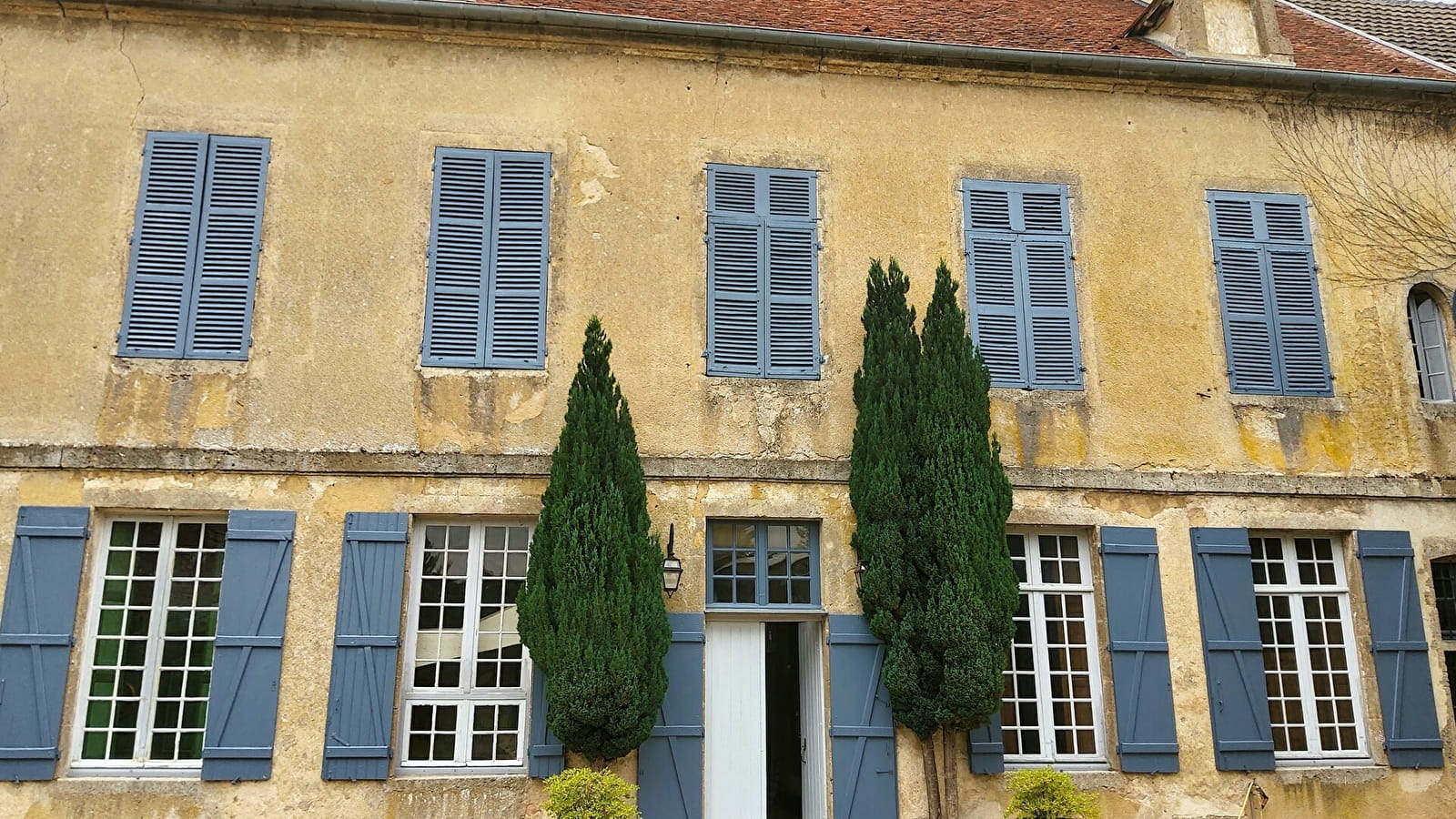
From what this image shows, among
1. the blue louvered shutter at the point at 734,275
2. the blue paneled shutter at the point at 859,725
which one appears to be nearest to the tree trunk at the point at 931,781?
the blue paneled shutter at the point at 859,725

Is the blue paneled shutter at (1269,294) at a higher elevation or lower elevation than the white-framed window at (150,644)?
higher

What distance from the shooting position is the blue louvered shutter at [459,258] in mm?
7852

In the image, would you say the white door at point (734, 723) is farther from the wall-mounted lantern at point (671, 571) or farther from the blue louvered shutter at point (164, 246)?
the blue louvered shutter at point (164, 246)

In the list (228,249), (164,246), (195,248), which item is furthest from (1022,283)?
(164,246)

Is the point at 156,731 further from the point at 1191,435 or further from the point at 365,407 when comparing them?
the point at 1191,435

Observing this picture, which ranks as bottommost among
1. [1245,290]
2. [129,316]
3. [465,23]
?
[129,316]

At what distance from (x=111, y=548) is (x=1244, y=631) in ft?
24.8

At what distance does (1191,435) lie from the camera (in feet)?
27.4

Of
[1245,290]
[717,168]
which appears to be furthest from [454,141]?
[1245,290]

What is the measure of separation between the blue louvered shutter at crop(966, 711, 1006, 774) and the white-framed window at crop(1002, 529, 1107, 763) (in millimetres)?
204

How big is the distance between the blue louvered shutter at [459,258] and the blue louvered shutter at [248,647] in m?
1.52

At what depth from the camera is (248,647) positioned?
23.6ft

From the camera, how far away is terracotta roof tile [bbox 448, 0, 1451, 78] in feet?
28.7

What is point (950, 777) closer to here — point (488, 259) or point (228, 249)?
point (488, 259)
